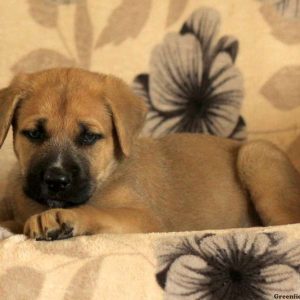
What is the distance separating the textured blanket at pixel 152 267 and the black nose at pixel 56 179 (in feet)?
1.04

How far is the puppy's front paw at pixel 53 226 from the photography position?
76.7 inches

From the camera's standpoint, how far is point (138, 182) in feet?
8.70

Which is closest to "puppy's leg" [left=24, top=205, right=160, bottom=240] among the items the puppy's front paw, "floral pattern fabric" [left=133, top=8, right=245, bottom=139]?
the puppy's front paw

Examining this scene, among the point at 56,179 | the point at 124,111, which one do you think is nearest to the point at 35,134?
the point at 56,179

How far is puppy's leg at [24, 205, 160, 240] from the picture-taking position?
1959 mm

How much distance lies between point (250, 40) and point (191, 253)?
1.84 meters

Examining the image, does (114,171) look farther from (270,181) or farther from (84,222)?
(270,181)

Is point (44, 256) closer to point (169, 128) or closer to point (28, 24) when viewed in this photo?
point (169, 128)

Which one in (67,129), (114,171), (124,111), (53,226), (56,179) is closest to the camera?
(53,226)

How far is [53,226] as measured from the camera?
6.42 feet

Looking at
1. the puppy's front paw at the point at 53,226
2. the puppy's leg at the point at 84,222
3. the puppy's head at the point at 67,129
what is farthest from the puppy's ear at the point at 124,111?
the puppy's front paw at the point at 53,226

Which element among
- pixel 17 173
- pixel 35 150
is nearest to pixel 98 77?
pixel 35 150

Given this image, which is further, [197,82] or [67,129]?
[197,82]

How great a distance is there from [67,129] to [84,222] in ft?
1.50
